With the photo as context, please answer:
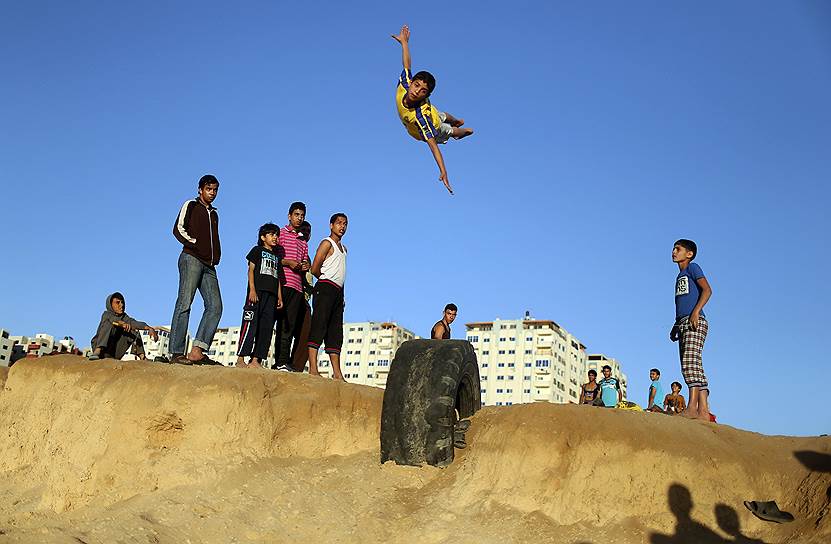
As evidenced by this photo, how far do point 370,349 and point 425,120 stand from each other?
120 meters

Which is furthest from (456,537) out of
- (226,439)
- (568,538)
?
(226,439)

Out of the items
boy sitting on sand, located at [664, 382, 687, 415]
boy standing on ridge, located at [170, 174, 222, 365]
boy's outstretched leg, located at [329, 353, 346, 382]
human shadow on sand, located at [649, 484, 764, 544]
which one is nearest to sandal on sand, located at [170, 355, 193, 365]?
boy standing on ridge, located at [170, 174, 222, 365]

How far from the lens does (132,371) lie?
26.4 feet

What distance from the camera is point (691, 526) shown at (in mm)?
6137

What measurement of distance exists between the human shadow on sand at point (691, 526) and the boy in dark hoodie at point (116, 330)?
686 centimetres

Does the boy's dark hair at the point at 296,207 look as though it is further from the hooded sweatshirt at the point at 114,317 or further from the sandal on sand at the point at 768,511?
the sandal on sand at the point at 768,511

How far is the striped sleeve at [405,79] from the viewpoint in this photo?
30.6ft

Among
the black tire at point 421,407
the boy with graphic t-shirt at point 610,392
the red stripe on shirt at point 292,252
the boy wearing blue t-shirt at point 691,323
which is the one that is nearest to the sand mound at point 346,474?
the black tire at point 421,407

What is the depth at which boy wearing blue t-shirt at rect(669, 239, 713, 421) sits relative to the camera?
331 inches

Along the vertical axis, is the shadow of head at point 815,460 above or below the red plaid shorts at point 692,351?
below

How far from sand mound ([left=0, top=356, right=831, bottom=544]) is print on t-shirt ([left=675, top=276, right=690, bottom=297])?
6.97 feet

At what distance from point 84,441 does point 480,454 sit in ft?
13.5

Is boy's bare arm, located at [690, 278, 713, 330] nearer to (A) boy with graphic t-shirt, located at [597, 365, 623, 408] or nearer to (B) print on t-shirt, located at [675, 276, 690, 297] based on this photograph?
(B) print on t-shirt, located at [675, 276, 690, 297]

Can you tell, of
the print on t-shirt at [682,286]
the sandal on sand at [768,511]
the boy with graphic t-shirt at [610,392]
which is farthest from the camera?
the boy with graphic t-shirt at [610,392]
